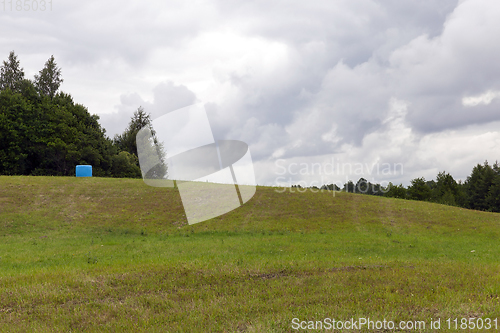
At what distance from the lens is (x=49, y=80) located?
76.4m

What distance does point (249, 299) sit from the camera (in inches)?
330

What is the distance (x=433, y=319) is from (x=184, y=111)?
771cm

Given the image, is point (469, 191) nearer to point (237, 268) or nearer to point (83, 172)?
point (83, 172)

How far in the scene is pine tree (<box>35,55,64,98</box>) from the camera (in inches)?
2987

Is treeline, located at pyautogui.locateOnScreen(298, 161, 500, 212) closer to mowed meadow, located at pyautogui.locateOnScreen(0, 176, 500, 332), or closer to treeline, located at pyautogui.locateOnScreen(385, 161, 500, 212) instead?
treeline, located at pyautogui.locateOnScreen(385, 161, 500, 212)

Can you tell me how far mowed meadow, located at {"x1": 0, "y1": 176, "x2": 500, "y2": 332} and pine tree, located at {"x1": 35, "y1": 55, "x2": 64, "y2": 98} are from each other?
54.7 m

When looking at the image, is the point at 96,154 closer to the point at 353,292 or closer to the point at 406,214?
the point at 406,214

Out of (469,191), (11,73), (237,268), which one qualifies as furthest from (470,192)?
(11,73)

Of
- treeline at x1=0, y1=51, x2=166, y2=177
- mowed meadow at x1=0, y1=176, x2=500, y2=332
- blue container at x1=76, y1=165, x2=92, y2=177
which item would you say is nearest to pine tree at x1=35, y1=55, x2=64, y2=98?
treeline at x1=0, y1=51, x2=166, y2=177

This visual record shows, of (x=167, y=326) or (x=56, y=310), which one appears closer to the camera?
(x=167, y=326)

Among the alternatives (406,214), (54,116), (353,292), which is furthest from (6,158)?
(353,292)

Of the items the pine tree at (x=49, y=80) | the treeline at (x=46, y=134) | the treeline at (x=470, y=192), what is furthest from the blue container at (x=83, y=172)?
the treeline at (x=470, y=192)

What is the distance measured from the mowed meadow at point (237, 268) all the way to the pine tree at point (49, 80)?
179 feet

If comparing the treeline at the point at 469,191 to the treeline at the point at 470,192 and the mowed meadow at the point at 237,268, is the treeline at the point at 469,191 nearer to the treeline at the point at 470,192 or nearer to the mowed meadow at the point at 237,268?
the treeline at the point at 470,192
